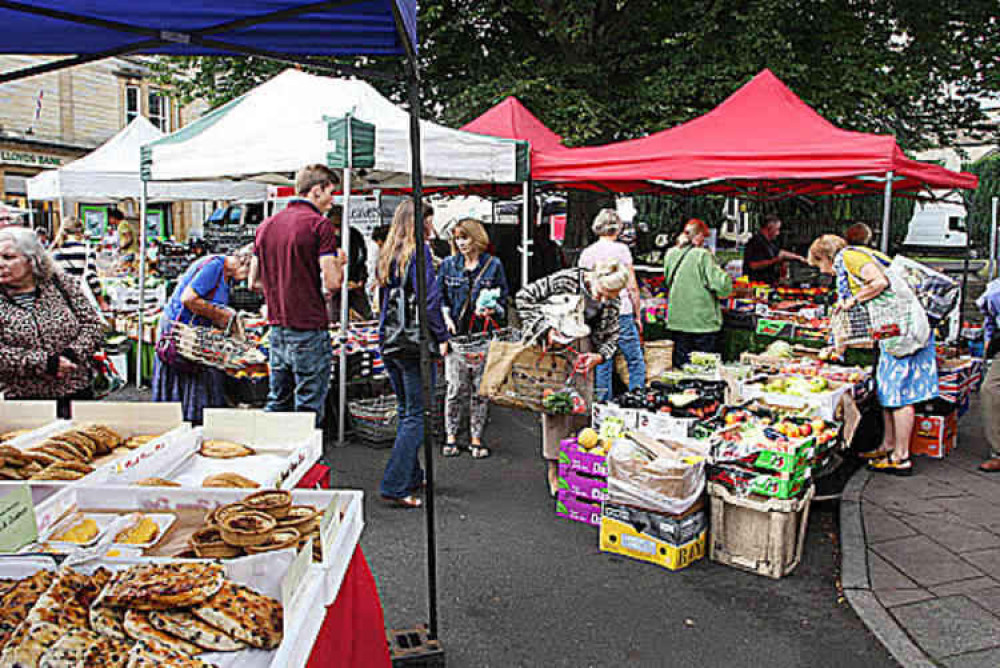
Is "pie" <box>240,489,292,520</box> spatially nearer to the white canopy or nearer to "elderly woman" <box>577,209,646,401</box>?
"elderly woman" <box>577,209,646,401</box>

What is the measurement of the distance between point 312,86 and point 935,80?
11.2 meters

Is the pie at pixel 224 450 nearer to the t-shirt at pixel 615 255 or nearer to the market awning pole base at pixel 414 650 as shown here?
the market awning pole base at pixel 414 650

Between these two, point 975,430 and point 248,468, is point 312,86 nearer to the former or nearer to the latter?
point 248,468

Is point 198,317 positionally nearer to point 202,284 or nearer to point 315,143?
point 202,284

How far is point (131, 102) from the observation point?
28219 millimetres

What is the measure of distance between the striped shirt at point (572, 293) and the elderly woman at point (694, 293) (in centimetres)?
274

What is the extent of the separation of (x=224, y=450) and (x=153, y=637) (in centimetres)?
138

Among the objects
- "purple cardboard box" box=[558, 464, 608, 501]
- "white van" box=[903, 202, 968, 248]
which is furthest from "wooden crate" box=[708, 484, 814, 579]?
"white van" box=[903, 202, 968, 248]

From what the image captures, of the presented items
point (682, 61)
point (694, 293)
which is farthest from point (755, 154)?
point (682, 61)

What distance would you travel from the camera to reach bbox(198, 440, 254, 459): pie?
9.46 ft

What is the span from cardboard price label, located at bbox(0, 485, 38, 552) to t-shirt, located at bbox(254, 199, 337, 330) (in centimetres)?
282

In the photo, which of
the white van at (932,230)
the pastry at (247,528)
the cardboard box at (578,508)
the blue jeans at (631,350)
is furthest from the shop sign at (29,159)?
the white van at (932,230)

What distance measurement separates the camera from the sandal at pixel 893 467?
589 centimetres

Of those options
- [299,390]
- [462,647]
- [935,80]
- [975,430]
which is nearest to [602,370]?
[299,390]
